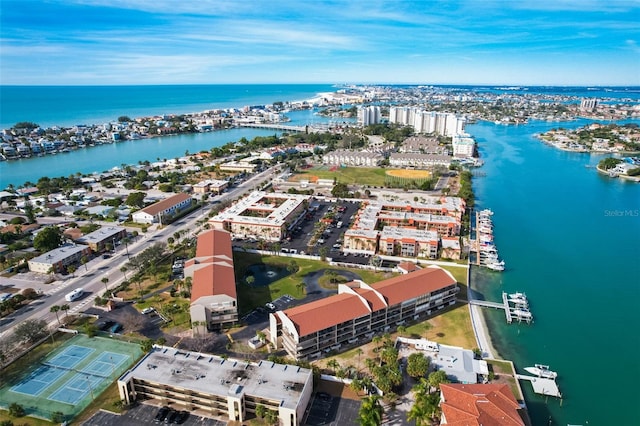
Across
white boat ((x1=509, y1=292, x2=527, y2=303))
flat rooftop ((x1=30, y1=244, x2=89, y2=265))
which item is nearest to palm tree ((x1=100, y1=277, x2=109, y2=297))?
flat rooftop ((x1=30, y1=244, x2=89, y2=265))

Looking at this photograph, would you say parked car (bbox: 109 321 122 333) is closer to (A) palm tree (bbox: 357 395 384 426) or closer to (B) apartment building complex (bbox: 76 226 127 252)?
(B) apartment building complex (bbox: 76 226 127 252)

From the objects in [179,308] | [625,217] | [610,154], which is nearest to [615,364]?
[179,308]

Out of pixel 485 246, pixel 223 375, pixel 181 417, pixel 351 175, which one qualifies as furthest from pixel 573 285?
pixel 351 175

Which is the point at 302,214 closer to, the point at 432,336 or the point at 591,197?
the point at 432,336

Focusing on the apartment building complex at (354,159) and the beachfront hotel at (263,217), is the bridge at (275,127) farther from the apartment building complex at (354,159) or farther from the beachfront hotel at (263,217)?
the beachfront hotel at (263,217)

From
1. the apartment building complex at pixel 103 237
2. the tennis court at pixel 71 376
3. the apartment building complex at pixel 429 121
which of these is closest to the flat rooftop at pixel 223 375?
the tennis court at pixel 71 376

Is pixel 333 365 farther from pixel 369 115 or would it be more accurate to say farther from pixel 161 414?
pixel 369 115
